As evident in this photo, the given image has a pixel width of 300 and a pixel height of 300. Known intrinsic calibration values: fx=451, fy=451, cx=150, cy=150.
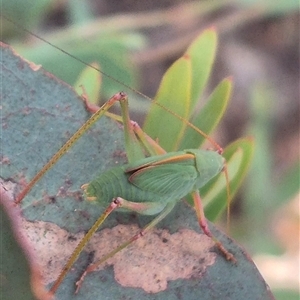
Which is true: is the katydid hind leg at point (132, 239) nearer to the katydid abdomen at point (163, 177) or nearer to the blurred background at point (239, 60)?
the katydid abdomen at point (163, 177)

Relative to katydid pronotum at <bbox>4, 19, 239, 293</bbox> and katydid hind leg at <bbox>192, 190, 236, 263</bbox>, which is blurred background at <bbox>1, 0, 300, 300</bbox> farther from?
katydid hind leg at <bbox>192, 190, 236, 263</bbox>

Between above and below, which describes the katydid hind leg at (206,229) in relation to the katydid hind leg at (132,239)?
above

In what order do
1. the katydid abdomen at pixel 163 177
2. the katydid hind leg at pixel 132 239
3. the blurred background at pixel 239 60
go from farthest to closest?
the blurred background at pixel 239 60 < the katydid abdomen at pixel 163 177 < the katydid hind leg at pixel 132 239

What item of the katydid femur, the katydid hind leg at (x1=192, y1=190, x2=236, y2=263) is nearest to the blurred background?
the katydid femur

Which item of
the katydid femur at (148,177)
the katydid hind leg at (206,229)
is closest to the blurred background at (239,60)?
the katydid femur at (148,177)

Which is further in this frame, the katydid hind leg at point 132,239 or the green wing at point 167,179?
the green wing at point 167,179

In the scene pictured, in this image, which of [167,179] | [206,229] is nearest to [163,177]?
[167,179]

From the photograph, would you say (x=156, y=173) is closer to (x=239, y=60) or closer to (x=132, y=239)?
(x=132, y=239)
